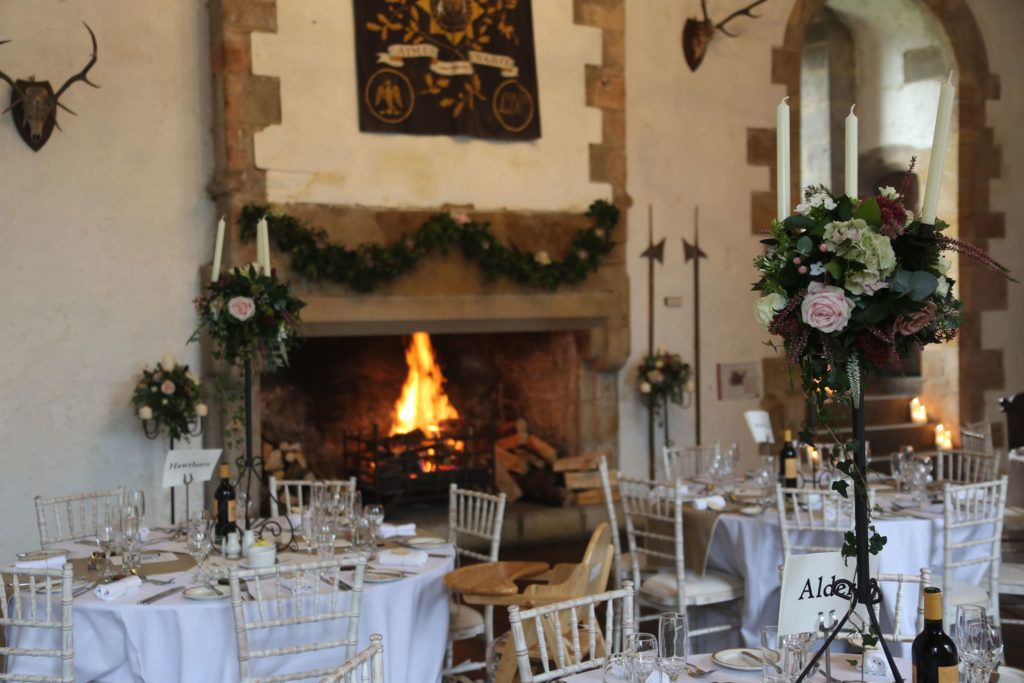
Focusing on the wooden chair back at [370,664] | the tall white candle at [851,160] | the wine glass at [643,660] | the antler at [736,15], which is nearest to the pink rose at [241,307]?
the wooden chair back at [370,664]

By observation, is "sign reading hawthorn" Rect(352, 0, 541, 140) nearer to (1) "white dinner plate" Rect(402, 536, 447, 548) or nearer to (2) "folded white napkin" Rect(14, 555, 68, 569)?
(1) "white dinner plate" Rect(402, 536, 447, 548)

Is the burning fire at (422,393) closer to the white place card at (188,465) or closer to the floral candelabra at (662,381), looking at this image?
the floral candelabra at (662,381)

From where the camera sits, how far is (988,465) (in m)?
6.36

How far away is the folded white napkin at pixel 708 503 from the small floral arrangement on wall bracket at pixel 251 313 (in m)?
2.10

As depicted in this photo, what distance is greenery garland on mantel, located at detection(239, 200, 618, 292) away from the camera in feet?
22.5

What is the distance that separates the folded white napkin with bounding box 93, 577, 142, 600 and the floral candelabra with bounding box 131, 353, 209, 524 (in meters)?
2.74

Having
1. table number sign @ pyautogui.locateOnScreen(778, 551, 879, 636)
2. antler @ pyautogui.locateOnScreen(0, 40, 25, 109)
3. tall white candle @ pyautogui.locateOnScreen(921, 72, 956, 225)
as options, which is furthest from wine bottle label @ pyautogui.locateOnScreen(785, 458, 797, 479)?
antler @ pyautogui.locateOnScreen(0, 40, 25, 109)

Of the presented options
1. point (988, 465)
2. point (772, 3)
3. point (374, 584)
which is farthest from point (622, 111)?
point (374, 584)

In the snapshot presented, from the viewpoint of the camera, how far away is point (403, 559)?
426cm

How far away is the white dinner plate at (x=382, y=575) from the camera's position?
4.04 metres

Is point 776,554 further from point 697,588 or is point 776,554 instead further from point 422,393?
point 422,393

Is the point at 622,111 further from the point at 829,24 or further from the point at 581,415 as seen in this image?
the point at 829,24

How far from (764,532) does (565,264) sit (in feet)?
10.2

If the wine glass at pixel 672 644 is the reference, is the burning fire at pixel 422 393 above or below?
above
